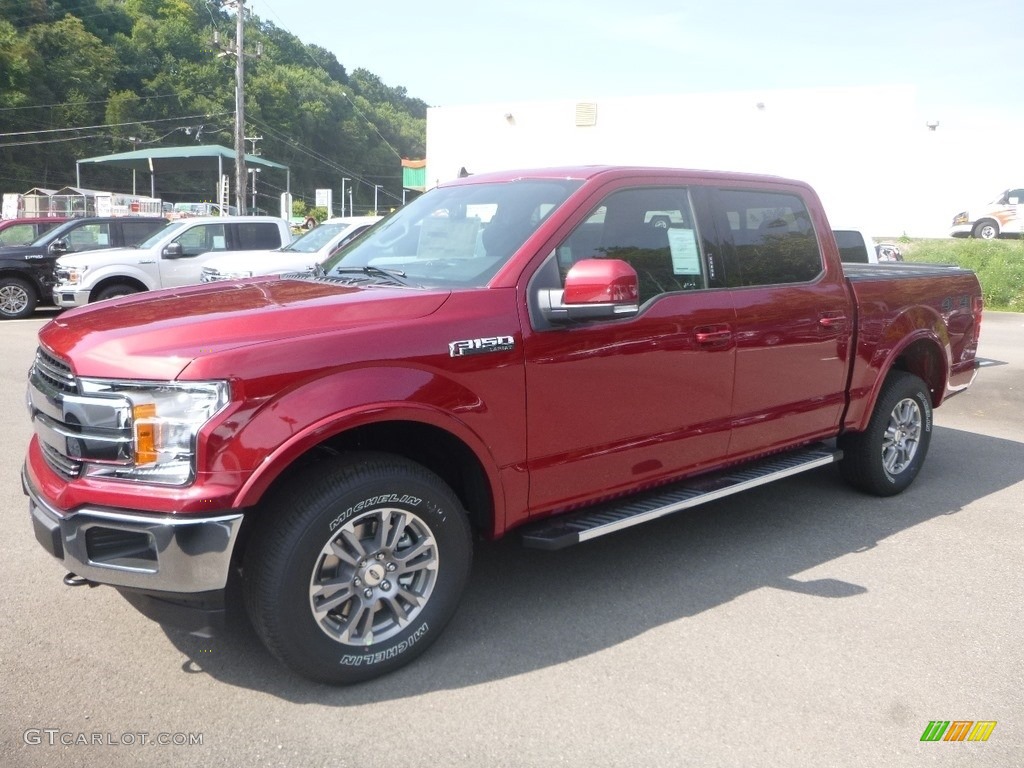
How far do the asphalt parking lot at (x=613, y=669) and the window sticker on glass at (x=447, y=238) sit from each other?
1598mm

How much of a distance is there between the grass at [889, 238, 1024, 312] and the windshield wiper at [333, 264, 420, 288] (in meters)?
19.3

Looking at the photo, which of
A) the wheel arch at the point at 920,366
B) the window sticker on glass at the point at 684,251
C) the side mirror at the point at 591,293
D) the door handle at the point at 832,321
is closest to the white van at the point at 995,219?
the wheel arch at the point at 920,366

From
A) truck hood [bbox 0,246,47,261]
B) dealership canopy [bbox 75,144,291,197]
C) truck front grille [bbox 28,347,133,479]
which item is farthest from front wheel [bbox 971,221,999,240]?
truck front grille [bbox 28,347,133,479]

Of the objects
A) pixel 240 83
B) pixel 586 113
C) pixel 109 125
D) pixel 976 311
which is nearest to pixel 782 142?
pixel 586 113

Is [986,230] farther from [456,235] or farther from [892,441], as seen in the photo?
[456,235]

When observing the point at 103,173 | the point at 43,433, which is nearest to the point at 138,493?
the point at 43,433

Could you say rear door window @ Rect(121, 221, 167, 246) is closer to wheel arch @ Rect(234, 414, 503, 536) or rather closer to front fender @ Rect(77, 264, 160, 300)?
front fender @ Rect(77, 264, 160, 300)

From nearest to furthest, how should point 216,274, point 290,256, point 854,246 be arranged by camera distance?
point 854,246 → point 290,256 → point 216,274

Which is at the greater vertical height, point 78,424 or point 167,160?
point 167,160

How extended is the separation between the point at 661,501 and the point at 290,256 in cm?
1022

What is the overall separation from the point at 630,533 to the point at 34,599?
3.03 m

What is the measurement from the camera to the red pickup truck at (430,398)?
298cm

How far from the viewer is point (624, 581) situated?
4414 millimetres

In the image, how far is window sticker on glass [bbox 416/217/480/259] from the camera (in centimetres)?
410
